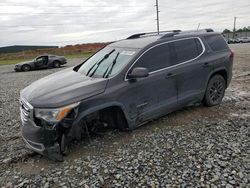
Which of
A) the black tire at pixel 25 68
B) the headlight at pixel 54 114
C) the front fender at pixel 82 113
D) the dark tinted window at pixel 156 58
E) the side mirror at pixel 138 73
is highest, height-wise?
the dark tinted window at pixel 156 58

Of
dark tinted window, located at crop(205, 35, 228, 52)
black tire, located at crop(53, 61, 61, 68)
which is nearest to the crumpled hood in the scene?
dark tinted window, located at crop(205, 35, 228, 52)

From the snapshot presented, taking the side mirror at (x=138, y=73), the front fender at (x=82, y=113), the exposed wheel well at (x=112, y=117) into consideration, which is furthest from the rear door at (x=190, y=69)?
the front fender at (x=82, y=113)

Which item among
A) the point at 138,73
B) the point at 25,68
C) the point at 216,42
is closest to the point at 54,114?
the point at 138,73

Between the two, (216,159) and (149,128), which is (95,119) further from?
(216,159)

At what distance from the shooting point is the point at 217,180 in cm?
280

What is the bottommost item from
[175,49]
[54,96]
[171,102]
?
[171,102]

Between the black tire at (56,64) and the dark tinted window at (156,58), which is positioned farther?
the black tire at (56,64)

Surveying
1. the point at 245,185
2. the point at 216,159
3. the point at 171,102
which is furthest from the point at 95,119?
the point at 245,185

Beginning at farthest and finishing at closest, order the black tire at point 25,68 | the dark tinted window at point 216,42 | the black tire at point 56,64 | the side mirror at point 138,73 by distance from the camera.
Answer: the black tire at point 56,64
the black tire at point 25,68
the dark tinted window at point 216,42
the side mirror at point 138,73

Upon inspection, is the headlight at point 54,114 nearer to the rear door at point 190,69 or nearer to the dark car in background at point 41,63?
the rear door at point 190,69

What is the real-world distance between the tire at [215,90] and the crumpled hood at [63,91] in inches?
109

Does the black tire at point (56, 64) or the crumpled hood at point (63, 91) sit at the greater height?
the crumpled hood at point (63, 91)

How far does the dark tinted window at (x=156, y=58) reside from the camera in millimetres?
4160

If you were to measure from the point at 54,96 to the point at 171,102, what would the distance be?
232 cm
